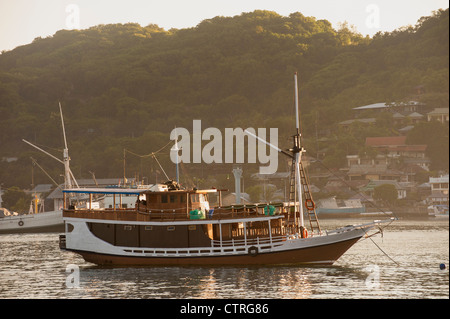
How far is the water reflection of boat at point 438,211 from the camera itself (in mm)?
112812

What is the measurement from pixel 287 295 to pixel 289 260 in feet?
30.2

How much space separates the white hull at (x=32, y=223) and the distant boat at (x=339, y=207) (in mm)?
53418

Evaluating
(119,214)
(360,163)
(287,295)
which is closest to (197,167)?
(360,163)

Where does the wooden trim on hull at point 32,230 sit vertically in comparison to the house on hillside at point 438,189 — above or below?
below

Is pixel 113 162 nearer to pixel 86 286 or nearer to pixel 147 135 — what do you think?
pixel 147 135

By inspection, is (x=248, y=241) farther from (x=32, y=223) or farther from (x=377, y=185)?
(x=377, y=185)

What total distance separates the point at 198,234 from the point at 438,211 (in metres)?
85.4

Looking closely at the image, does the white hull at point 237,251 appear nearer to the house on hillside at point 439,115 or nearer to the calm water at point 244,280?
the calm water at point 244,280

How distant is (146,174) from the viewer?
149 m

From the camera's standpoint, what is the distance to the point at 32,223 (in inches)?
3676

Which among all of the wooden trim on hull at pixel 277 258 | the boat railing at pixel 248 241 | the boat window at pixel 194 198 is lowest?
the wooden trim on hull at pixel 277 258

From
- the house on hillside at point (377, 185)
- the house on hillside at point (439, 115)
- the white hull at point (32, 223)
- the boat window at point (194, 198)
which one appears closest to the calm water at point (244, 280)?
the boat window at point (194, 198)
